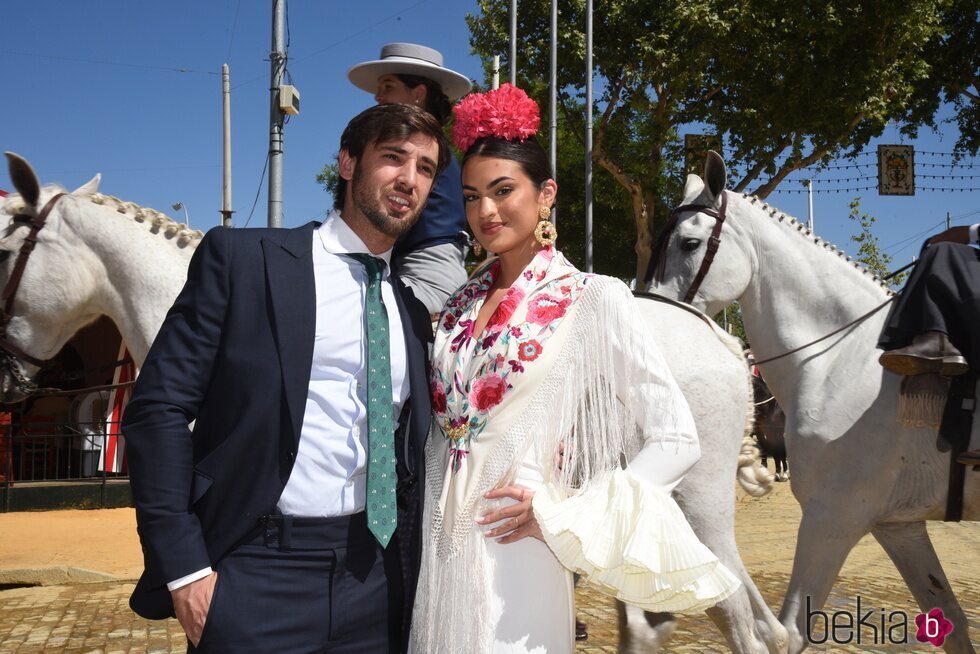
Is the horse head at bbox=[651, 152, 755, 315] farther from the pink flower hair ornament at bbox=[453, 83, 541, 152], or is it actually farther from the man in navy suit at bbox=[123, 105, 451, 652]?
the man in navy suit at bbox=[123, 105, 451, 652]

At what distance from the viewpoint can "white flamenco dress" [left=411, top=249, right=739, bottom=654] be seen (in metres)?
1.96

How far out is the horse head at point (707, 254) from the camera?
→ 4715 millimetres

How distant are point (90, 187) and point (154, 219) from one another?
0.44 meters

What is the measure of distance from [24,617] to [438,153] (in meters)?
5.91

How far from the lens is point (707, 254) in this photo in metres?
4.70

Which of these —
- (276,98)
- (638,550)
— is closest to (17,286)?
(638,550)

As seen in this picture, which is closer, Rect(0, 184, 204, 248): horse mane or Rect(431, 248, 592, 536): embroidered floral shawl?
Rect(431, 248, 592, 536): embroidered floral shawl

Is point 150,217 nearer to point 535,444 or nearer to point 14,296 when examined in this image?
point 14,296

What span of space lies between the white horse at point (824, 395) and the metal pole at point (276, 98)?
5.33m

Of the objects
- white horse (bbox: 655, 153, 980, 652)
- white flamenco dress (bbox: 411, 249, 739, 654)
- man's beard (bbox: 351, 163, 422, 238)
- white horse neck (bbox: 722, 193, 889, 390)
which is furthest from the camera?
white horse neck (bbox: 722, 193, 889, 390)

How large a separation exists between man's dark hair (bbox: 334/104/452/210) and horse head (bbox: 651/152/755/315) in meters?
2.67

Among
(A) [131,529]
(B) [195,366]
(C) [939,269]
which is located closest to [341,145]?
(B) [195,366]

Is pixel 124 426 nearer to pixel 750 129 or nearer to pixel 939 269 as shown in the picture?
pixel 939 269

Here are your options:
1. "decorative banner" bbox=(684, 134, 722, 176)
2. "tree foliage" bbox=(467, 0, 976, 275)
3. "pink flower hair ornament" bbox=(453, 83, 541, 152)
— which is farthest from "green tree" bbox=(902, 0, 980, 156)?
"pink flower hair ornament" bbox=(453, 83, 541, 152)
